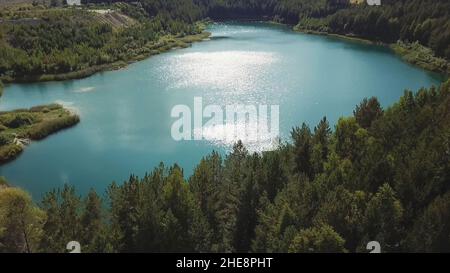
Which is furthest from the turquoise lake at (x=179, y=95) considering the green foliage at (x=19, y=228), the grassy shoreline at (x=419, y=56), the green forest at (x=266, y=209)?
the green foliage at (x=19, y=228)

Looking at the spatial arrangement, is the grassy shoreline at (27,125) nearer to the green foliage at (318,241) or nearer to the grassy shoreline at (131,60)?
the grassy shoreline at (131,60)

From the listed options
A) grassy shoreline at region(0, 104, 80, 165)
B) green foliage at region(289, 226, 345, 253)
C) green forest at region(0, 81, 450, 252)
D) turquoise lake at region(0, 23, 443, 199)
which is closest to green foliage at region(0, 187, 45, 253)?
green forest at region(0, 81, 450, 252)

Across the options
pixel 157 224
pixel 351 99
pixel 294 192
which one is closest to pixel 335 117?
pixel 351 99

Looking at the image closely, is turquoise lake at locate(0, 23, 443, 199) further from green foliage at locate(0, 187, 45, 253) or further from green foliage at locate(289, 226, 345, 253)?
green foliage at locate(289, 226, 345, 253)

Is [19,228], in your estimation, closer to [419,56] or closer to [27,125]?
[27,125]

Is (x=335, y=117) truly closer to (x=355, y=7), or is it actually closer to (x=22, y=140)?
(x=22, y=140)

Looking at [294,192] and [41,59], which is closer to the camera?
[294,192]

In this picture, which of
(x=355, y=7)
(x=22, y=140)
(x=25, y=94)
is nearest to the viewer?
(x=22, y=140)

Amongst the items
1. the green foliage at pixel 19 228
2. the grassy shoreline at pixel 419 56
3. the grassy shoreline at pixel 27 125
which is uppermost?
the grassy shoreline at pixel 419 56
